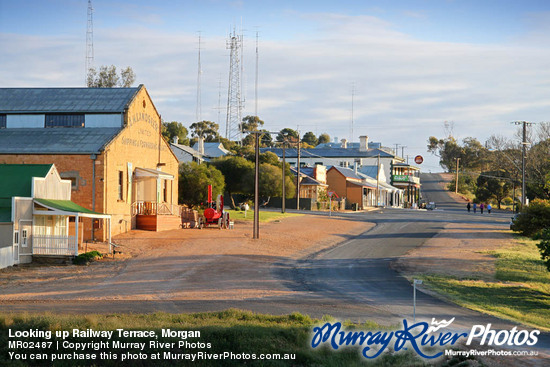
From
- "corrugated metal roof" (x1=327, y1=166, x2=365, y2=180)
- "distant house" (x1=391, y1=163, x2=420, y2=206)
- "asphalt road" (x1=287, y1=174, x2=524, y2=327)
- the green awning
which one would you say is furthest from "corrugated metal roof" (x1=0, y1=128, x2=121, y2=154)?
"distant house" (x1=391, y1=163, x2=420, y2=206)

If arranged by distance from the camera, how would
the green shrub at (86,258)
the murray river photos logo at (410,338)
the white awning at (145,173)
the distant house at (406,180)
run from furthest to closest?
the distant house at (406,180), the white awning at (145,173), the green shrub at (86,258), the murray river photos logo at (410,338)

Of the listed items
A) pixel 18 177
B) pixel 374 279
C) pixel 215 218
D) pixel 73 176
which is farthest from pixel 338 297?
pixel 215 218

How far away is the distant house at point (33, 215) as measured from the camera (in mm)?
28203

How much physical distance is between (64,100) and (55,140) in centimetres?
477

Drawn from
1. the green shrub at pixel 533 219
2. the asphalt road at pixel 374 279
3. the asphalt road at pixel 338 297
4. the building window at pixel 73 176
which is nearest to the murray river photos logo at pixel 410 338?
the asphalt road at pixel 338 297

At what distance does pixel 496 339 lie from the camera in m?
15.8

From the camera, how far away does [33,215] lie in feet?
97.1

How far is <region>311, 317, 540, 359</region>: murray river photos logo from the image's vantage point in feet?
47.0

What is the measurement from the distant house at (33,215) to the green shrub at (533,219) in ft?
108

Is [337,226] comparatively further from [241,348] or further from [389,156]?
[389,156]

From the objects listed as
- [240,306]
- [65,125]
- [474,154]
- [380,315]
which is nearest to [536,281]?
[380,315]

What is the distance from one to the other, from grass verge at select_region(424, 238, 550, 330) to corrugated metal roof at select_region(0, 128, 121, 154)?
68.4ft

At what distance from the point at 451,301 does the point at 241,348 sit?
11.4 metres

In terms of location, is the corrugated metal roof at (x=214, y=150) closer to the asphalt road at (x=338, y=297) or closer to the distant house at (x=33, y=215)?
the asphalt road at (x=338, y=297)
